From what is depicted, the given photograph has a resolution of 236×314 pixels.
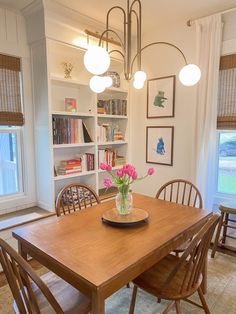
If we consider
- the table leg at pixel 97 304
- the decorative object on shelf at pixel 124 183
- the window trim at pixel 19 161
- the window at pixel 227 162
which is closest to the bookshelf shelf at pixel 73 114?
the window trim at pixel 19 161

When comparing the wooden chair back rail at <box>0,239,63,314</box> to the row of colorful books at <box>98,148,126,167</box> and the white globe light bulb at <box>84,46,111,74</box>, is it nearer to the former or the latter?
the white globe light bulb at <box>84,46,111,74</box>

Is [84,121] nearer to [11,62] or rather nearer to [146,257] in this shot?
[11,62]

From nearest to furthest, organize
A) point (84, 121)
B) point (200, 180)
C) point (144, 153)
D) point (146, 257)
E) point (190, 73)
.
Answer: point (146, 257) → point (190, 73) → point (200, 180) → point (84, 121) → point (144, 153)

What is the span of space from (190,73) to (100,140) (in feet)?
5.46

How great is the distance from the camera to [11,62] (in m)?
2.45

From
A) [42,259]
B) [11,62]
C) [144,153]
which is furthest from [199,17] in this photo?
[42,259]

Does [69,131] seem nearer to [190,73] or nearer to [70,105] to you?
[70,105]

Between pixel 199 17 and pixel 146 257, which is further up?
pixel 199 17

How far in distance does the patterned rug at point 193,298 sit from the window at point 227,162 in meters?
0.94

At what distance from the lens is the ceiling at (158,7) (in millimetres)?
2307

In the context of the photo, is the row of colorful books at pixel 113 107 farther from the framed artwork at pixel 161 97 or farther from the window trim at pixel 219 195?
the window trim at pixel 219 195

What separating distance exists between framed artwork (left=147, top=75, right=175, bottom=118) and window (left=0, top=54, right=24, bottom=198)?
1565 millimetres

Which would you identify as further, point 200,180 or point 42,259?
point 200,180

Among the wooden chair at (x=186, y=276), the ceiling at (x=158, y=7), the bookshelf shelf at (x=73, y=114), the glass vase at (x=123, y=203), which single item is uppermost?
the ceiling at (x=158, y=7)
